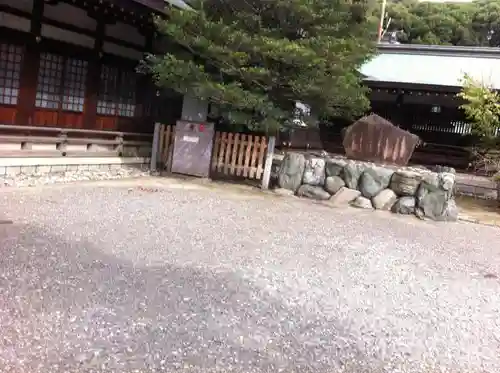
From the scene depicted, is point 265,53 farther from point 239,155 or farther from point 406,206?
point 406,206

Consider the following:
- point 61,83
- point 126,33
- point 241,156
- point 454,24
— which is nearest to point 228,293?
point 241,156

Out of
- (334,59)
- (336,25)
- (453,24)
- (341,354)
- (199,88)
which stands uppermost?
(453,24)

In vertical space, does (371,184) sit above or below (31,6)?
below

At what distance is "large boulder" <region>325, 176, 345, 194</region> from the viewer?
10289 millimetres

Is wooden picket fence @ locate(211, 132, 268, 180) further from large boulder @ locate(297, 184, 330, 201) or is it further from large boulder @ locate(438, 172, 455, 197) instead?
large boulder @ locate(438, 172, 455, 197)

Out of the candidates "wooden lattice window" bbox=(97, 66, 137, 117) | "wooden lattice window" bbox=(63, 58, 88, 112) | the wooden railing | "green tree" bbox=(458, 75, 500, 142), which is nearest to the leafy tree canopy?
"green tree" bbox=(458, 75, 500, 142)

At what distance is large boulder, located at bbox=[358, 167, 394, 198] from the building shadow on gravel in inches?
223

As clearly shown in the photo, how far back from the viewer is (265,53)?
9773mm

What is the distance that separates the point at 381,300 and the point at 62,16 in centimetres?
902

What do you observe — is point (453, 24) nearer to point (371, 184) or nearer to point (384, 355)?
point (371, 184)

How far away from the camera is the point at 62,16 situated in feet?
35.0

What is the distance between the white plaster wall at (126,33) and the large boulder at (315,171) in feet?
17.6

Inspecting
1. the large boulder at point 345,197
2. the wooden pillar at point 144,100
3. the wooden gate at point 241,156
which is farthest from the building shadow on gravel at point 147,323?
the wooden pillar at point 144,100

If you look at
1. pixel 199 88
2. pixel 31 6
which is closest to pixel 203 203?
pixel 199 88
